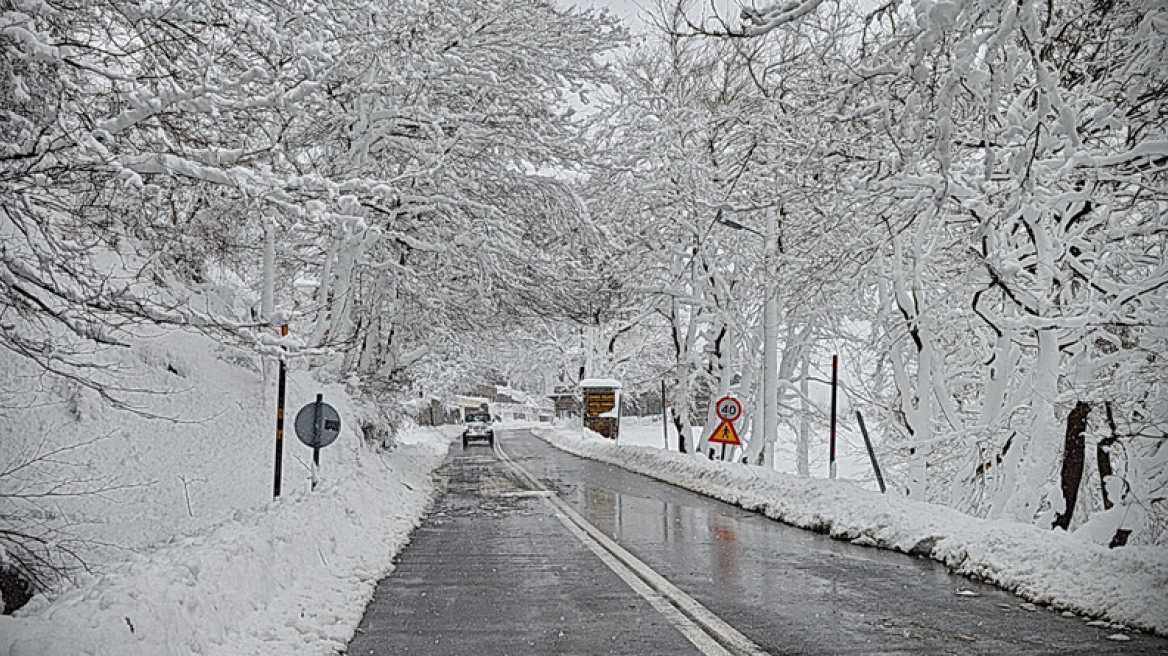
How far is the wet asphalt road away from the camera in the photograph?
6260 millimetres

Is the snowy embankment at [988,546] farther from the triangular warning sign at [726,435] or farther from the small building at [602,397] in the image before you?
the small building at [602,397]

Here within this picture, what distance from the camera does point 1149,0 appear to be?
638 cm

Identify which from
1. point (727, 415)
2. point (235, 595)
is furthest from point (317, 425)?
point (727, 415)

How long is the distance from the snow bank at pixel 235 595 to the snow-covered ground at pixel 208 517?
0.02 metres

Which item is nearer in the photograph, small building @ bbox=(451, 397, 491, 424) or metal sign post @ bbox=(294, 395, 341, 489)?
metal sign post @ bbox=(294, 395, 341, 489)

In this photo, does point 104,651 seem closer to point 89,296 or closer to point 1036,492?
Result: point 89,296

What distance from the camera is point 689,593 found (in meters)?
7.97

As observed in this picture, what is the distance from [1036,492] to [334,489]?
929 centimetres

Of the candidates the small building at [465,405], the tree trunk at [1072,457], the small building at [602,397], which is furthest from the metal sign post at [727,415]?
the small building at [465,405]

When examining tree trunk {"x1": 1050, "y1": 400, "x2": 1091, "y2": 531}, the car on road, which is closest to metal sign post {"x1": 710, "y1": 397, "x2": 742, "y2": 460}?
tree trunk {"x1": 1050, "y1": 400, "x2": 1091, "y2": 531}

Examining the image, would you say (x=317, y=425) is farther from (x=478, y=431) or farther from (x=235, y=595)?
(x=478, y=431)

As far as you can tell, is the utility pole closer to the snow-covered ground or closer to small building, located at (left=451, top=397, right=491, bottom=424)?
the snow-covered ground

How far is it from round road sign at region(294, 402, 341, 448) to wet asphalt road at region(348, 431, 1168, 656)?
67.5 inches

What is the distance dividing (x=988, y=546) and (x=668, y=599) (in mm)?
3377
